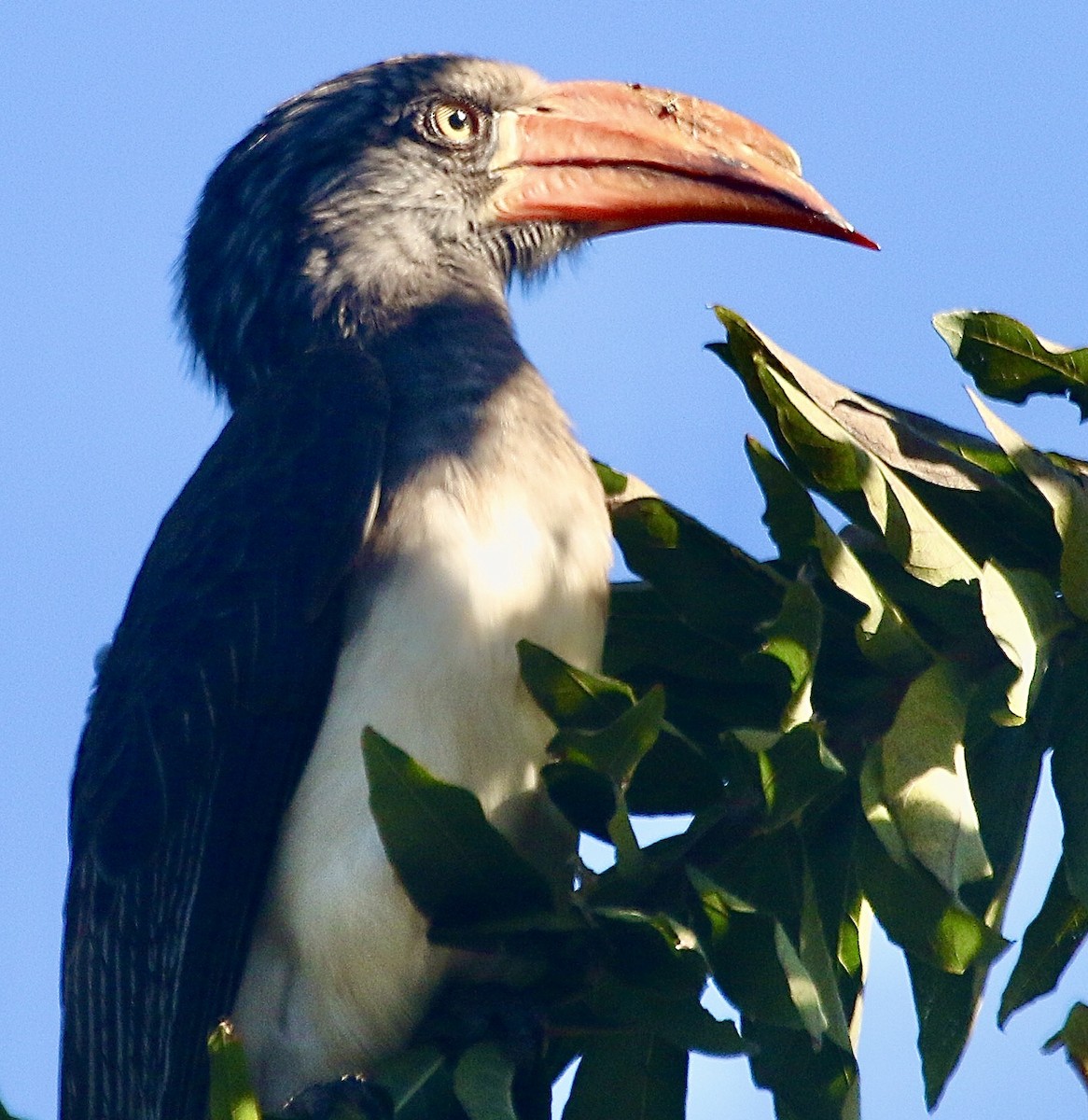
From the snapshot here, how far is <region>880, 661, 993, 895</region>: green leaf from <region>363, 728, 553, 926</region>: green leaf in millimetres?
664

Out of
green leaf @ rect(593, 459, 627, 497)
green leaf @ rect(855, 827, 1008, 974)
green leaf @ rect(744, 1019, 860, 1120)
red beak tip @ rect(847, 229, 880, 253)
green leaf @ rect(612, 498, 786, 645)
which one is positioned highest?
red beak tip @ rect(847, 229, 880, 253)

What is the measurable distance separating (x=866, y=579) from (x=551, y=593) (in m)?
1.00

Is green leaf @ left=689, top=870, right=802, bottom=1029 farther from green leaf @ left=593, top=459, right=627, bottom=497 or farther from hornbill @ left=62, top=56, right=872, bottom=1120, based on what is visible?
green leaf @ left=593, top=459, right=627, bottom=497

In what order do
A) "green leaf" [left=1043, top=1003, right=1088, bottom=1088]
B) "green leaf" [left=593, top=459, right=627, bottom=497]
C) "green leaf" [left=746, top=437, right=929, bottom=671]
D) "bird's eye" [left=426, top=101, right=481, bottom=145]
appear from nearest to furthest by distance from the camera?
"green leaf" [left=1043, top=1003, right=1088, bottom=1088], "green leaf" [left=746, top=437, right=929, bottom=671], "green leaf" [left=593, top=459, right=627, bottom=497], "bird's eye" [left=426, top=101, right=481, bottom=145]

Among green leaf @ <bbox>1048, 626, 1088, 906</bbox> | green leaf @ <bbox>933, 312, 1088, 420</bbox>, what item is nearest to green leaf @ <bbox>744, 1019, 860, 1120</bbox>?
green leaf @ <bbox>1048, 626, 1088, 906</bbox>

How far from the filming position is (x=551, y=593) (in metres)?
3.75

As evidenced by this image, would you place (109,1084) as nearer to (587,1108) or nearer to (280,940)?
(280,940)

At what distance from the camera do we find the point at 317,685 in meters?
3.82

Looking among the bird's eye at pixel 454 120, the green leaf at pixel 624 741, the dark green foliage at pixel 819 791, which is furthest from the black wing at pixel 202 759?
the bird's eye at pixel 454 120

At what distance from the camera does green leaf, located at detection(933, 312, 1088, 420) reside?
3123mm

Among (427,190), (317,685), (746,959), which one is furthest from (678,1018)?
(427,190)

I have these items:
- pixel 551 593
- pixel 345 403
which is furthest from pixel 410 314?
pixel 551 593

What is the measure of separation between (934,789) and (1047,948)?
435 mm

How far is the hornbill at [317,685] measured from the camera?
361cm
